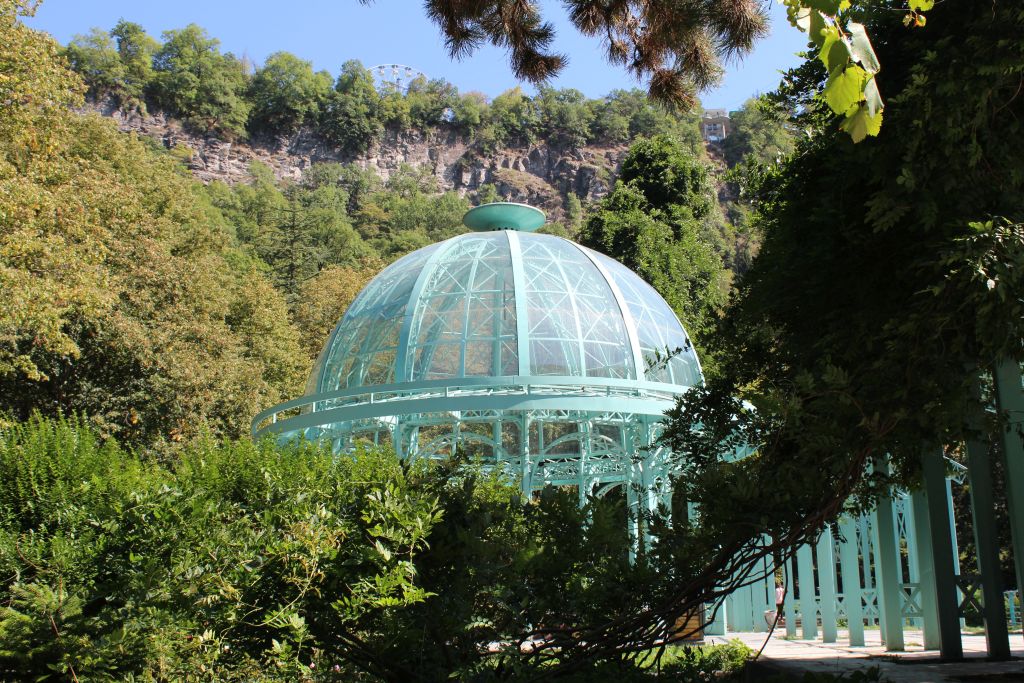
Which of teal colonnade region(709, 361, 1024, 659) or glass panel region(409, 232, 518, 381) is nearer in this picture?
teal colonnade region(709, 361, 1024, 659)

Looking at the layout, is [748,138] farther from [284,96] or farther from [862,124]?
[862,124]

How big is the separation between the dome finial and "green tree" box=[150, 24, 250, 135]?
6628cm

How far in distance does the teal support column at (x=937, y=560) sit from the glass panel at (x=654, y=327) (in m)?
5.15

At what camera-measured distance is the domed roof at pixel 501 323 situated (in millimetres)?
13531

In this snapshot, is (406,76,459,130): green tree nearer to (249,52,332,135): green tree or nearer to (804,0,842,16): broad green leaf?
(249,52,332,135): green tree

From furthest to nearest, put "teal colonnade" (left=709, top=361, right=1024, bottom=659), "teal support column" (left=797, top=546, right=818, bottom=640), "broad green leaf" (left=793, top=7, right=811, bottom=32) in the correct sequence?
1. "teal support column" (left=797, top=546, right=818, bottom=640)
2. "teal colonnade" (left=709, top=361, right=1024, bottom=659)
3. "broad green leaf" (left=793, top=7, right=811, bottom=32)

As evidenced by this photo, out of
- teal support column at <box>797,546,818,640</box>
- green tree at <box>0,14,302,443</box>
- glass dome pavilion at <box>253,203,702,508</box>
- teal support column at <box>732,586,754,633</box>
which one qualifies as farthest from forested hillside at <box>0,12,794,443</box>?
teal support column at <box>797,546,818,640</box>

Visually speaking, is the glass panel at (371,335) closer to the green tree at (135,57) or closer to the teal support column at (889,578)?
the teal support column at (889,578)

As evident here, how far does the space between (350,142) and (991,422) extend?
83165 mm

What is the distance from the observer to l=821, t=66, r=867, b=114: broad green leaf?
74.5 inches

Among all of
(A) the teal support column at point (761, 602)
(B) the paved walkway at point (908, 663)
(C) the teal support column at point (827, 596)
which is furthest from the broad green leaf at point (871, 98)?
(A) the teal support column at point (761, 602)

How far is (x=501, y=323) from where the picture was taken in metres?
13.7

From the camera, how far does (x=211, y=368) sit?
2233cm

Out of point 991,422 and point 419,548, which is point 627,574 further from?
point 991,422
